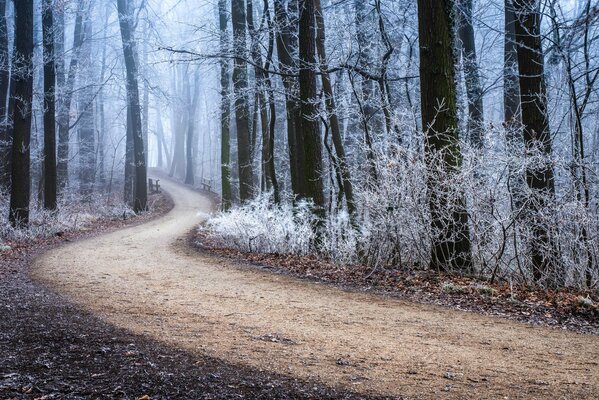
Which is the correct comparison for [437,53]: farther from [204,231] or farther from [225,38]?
[204,231]

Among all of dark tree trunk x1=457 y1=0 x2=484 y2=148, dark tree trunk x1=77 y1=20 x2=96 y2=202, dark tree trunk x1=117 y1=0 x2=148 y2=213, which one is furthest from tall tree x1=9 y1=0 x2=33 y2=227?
dark tree trunk x1=77 y1=20 x2=96 y2=202

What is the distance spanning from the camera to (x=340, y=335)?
5.21m

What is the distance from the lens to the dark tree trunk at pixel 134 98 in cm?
2411

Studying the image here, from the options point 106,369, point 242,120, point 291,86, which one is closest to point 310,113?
point 291,86

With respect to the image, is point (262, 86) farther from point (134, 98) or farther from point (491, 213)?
point (134, 98)

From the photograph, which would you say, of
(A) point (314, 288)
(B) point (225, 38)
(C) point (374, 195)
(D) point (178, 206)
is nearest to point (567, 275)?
(C) point (374, 195)

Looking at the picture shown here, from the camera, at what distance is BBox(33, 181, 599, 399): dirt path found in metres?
3.88

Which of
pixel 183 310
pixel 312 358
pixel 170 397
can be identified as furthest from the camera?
pixel 183 310

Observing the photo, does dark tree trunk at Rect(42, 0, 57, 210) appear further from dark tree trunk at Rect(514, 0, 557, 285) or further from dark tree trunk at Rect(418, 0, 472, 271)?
dark tree trunk at Rect(514, 0, 557, 285)

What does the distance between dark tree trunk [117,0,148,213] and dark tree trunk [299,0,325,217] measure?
1462 cm

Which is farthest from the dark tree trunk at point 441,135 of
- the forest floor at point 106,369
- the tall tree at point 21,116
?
the tall tree at point 21,116

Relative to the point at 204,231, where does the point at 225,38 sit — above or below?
above

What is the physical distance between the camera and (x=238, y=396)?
350 cm

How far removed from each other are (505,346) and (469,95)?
34.9 ft
